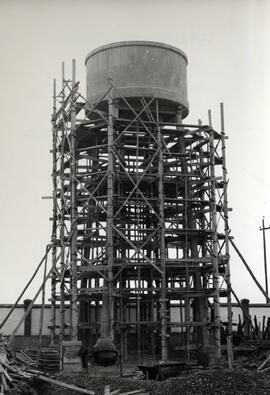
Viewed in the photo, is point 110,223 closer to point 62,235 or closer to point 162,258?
point 162,258

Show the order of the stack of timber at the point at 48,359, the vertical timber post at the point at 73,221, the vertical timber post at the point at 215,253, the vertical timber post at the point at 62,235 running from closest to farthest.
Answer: the stack of timber at the point at 48,359, the vertical timber post at the point at 73,221, the vertical timber post at the point at 215,253, the vertical timber post at the point at 62,235

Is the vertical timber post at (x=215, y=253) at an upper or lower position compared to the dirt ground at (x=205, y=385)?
upper

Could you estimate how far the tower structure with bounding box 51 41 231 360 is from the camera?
31812 mm

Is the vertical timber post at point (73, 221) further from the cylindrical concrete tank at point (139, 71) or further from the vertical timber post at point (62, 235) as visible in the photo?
the cylindrical concrete tank at point (139, 71)

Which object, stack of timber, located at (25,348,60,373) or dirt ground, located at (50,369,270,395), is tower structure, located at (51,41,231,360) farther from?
dirt ground, located at (50,369,270,395)

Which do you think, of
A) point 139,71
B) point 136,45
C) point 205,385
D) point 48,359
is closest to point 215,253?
point 48,359

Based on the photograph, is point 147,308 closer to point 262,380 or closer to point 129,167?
point 129,167

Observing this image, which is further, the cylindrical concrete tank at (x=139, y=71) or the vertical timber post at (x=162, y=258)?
the cylindrical concrete tank at (x=139, y=71)

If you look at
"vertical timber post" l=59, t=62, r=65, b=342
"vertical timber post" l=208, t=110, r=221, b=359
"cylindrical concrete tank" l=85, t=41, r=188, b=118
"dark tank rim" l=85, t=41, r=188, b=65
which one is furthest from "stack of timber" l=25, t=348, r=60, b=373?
"dark tank rim" l=85, t=41, r=188, b=65

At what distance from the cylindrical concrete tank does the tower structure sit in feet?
0.15

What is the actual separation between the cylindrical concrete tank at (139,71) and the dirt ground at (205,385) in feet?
46.2

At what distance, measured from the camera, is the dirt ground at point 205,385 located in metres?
21.3

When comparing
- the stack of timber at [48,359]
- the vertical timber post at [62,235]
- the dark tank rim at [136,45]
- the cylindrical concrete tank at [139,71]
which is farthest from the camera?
the dark tank rim at [136,45]

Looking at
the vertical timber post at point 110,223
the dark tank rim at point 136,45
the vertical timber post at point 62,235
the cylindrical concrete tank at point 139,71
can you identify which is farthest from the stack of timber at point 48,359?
the dark tank rim at point 136,45
